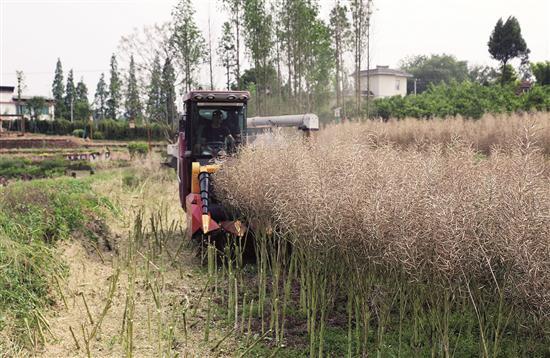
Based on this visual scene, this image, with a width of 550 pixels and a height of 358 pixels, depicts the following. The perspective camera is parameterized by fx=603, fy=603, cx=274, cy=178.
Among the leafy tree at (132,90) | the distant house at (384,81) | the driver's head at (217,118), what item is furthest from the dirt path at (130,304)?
the distant house at (384,81)

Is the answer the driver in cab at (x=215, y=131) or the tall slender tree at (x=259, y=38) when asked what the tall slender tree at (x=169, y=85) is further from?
the driver in cab at (x=215, y=131)

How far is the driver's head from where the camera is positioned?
9.34 meters

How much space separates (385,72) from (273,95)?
3137 cm

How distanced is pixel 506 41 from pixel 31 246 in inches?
1178

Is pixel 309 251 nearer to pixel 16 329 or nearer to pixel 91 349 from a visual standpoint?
pixel 91 349

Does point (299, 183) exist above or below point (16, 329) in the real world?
above

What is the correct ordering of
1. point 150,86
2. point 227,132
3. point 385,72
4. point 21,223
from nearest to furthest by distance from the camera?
Result: point 21,223 → point 227,132 → point 150,86 → point 385,72

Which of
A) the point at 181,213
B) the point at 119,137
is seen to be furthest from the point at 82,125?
the point at 181,213

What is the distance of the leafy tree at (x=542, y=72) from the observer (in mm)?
26594

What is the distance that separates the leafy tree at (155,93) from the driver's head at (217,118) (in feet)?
51.6

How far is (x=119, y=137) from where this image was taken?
43.2 metres

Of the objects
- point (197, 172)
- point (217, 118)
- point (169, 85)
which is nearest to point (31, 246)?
point (197, 172)

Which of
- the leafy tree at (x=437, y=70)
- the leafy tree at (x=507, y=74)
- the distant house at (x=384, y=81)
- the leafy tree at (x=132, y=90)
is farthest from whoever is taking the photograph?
the leafy tree at (x=437, y=70)

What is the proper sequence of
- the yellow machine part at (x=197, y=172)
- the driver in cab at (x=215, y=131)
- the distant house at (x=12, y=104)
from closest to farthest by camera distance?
the yellow machine part at (x=197, y=172) < the driver in cab at (x=215, y=131) < the distant house at (x=12, y=104)
